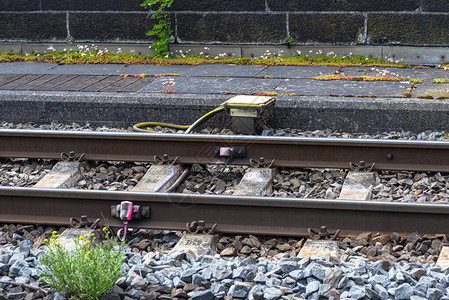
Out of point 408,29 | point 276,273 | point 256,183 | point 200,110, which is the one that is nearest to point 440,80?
point 408,29

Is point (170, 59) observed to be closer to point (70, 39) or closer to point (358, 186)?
point (70, 39)

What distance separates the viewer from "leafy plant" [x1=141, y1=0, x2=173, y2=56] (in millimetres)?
9617

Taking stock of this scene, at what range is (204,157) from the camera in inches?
233

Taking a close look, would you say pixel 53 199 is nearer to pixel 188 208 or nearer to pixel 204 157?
pixel 188 208

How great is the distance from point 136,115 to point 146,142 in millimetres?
1220

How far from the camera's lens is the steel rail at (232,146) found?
18.3ft

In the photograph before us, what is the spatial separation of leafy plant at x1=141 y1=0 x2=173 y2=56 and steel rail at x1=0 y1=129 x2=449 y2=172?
3.81m

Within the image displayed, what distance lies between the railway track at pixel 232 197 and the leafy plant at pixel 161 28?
3.81 meters

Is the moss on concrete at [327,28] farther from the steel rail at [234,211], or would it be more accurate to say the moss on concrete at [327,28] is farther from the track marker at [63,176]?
the steel rail at [234,211]

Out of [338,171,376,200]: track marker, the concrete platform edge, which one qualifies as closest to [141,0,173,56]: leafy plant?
the concrete platform edge

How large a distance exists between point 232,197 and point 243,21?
535cm

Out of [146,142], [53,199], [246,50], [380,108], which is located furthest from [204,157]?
[246,50]

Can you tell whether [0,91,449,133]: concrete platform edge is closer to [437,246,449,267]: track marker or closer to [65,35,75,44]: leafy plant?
[437,246,449,267]: track marker

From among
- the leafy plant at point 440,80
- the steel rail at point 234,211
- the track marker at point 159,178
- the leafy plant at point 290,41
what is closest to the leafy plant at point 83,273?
the steel rail at point 234,211
